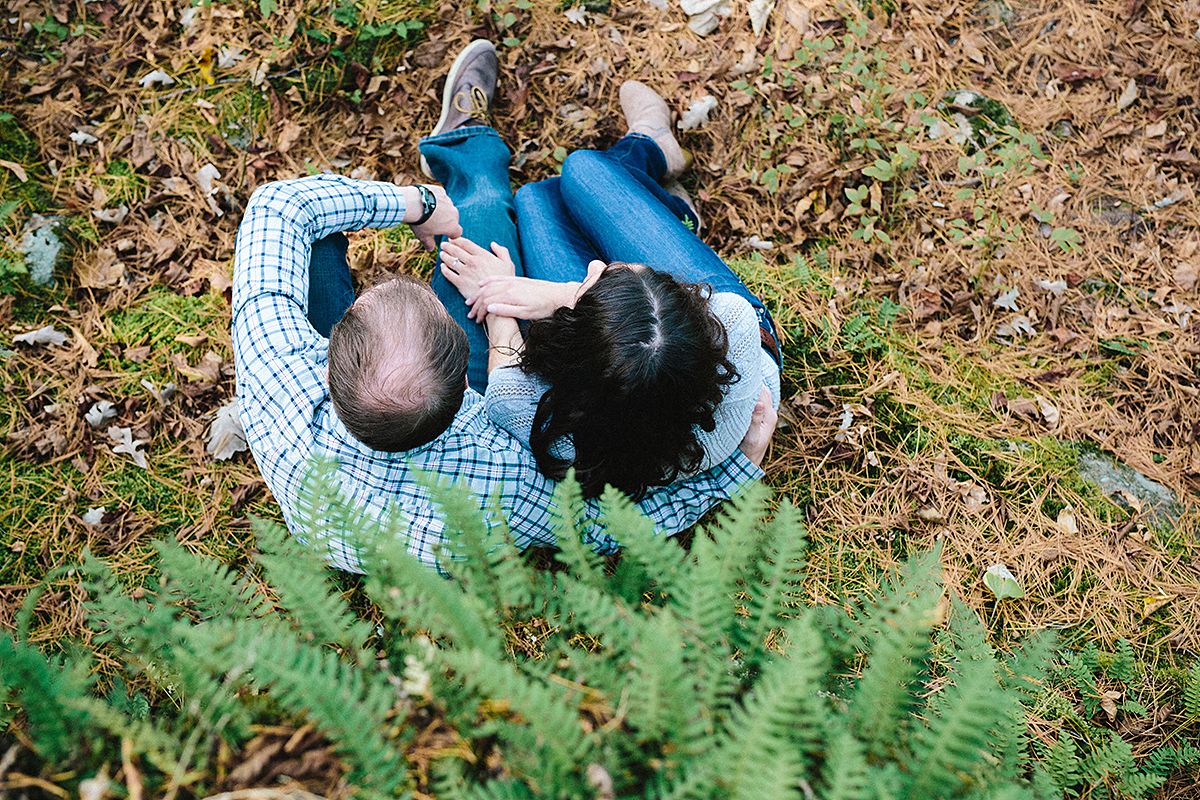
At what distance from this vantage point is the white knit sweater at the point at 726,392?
2803 millimetres

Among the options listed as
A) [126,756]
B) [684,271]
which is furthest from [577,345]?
[126,756]

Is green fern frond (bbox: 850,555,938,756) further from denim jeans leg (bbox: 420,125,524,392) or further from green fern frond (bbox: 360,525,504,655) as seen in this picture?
denim jeans leg (bbox: 420,125,524,392)

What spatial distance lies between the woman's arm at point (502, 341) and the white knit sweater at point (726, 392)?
13.4 inches

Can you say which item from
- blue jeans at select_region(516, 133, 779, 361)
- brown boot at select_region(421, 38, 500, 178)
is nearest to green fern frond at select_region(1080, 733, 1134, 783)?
blue jeans at select_region(516, 133, 779, 361)

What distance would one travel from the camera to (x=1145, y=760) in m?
2.89

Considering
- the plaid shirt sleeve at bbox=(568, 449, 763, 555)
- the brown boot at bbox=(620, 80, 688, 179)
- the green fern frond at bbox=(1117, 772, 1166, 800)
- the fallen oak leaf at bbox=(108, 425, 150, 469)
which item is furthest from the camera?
the brown boot at bbox=(620, 80, 688, 179)

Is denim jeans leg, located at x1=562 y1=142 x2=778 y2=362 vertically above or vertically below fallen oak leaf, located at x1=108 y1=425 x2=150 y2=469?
above

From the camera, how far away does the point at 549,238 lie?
12.1 ft

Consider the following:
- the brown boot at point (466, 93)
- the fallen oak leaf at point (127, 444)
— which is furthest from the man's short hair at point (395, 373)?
the brown boot at point (466, 93)

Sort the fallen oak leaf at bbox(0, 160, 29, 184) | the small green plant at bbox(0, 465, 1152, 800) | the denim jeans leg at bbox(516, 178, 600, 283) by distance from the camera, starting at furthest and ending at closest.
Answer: the fallen oak leaf at bbox(0, 160, 29, 184), the denim jeans leg at bbox(516, 178, 600, 283), the small green plant at bbox(0, 465, 1152, 800)

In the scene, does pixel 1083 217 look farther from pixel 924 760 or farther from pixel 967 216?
pixel 924 760

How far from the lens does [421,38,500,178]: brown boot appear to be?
13.3 feet

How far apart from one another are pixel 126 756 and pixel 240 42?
13.6ft

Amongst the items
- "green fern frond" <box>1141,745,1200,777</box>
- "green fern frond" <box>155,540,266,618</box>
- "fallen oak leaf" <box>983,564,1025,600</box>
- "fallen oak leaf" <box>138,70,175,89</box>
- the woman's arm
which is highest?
"fallen oak leaf" <box>138,70,175,89</box>
